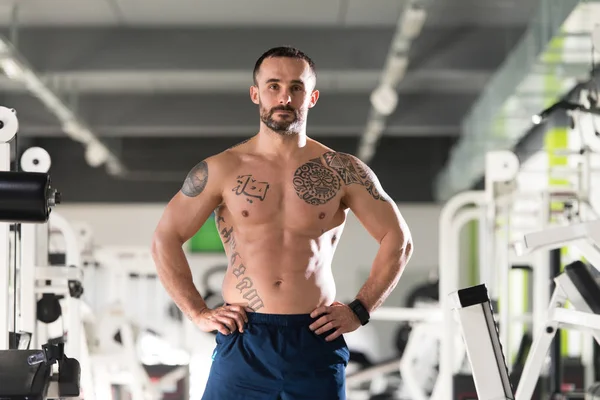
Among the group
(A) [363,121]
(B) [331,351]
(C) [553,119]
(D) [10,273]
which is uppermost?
(A) [363,121]

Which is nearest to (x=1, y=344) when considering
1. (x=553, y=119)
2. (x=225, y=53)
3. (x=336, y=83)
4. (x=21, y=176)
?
(x=21, y=176)

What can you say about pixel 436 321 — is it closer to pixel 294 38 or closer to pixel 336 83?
pixel 294 38

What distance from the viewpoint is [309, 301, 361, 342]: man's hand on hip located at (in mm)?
3053

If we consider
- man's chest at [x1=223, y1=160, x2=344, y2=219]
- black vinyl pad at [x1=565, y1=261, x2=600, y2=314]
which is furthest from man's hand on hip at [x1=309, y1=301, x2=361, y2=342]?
black vinyl pad at [x1=565, y1=261, x2=600, y2=314]

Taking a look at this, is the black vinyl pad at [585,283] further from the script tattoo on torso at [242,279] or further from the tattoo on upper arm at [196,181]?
the tattoo on upper arm at [196,181]

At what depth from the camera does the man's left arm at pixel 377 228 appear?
318 centimetres

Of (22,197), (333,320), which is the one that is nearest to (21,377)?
(22,197)

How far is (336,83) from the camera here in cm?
998

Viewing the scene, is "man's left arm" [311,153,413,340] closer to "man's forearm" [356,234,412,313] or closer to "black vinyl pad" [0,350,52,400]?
"man's forearm" [356,234,412,313]

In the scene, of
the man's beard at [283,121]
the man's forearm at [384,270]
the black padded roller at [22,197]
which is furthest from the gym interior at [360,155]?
the man's beard at [283,121]

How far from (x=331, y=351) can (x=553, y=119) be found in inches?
226

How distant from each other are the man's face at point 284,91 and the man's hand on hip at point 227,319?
0.56 metres

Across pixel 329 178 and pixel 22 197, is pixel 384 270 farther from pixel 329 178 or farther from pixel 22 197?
pixel 22 197

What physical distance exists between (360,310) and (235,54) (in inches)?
199
